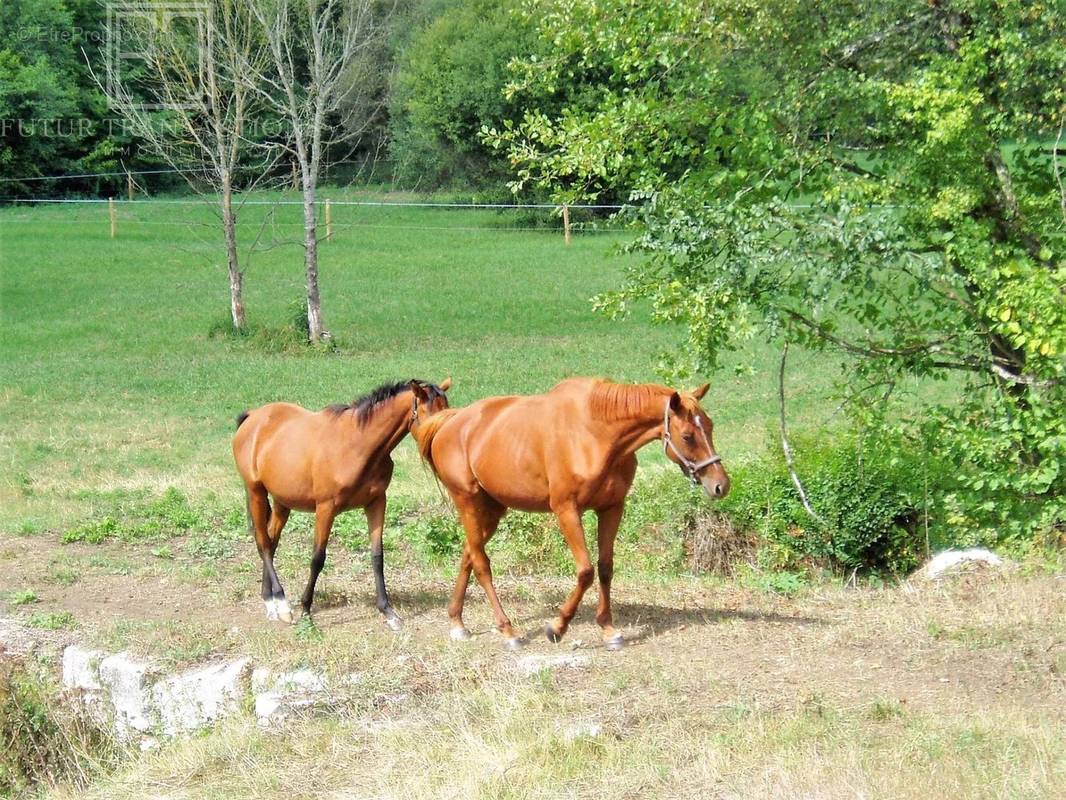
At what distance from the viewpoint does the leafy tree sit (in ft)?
32.2

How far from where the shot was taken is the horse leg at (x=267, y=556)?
947 centimetres

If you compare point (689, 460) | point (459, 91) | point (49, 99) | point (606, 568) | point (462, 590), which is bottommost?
point (462, 590)

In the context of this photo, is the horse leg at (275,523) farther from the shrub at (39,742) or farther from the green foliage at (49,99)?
the green foliage at (49,99)

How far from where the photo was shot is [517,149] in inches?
460

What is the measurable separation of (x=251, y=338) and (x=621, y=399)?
1981cm

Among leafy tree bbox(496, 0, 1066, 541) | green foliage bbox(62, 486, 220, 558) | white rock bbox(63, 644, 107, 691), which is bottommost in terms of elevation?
green foliage bbox(62, 486, 220, 558)

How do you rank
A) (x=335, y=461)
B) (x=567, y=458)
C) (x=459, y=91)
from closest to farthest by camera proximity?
(x=567, y=458) < (x=335, y=461) < (x=459, y=91)

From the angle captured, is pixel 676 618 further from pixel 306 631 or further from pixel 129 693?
pixel 129 693

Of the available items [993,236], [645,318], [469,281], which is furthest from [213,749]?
[469,281]

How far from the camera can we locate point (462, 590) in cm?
866

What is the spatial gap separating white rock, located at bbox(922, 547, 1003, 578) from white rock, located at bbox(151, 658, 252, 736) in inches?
214

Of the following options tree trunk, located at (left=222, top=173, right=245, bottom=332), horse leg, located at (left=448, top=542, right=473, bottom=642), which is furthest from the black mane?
tree trunk, located at (left=222, top=173, right=245, bottom=332)

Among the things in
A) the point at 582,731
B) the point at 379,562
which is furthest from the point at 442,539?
the point at 582,731

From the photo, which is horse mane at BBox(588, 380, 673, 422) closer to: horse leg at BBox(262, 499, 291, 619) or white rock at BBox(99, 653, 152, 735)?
horse leg at BBox(262, 499, 291, 619)
